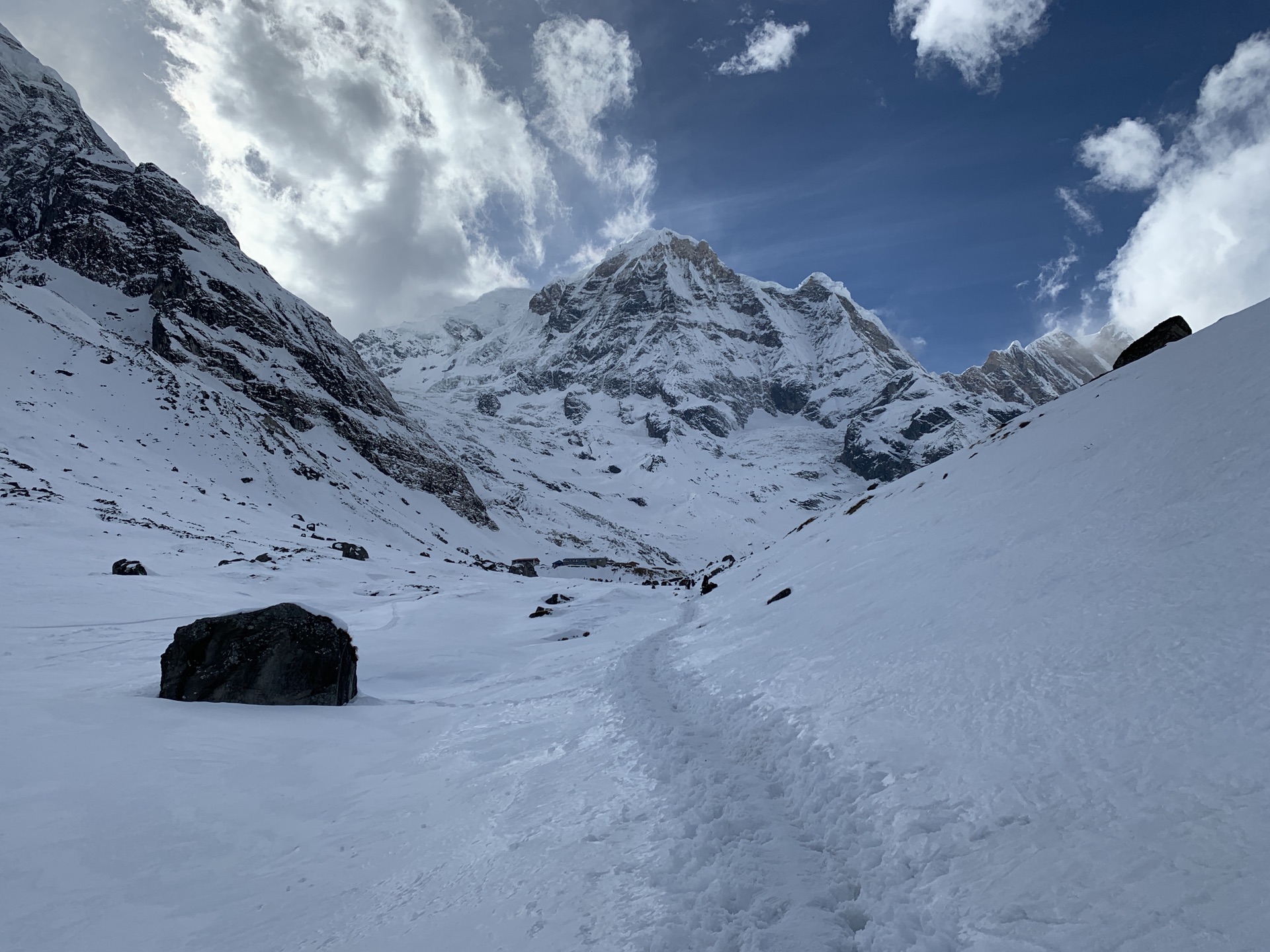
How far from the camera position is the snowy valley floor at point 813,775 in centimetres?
376

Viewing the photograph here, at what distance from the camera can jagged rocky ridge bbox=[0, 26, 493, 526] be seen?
3019 inches

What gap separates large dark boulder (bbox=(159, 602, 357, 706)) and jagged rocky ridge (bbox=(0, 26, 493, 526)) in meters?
65.4

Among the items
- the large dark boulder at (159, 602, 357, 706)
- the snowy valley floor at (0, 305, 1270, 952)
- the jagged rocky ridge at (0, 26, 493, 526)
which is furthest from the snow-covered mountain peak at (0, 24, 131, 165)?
the snowy valley floor at (0, 305, 1270, 952)

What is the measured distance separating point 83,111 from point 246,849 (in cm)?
20478

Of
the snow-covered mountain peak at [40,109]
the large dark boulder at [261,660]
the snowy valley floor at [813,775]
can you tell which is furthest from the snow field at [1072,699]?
the snow-covered mountain peak at [40,109]

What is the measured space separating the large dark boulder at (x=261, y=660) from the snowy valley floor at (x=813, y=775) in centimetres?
59

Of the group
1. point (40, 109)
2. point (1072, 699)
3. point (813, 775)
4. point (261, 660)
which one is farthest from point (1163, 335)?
point (40, 109)

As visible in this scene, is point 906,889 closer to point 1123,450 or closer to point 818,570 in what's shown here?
point 1123,450

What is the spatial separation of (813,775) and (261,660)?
9.54 metres

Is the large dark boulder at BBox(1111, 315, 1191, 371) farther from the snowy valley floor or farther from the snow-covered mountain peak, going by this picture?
the snow-covered mountain peak

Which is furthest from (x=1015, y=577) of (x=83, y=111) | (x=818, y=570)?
(x=83, y=111)

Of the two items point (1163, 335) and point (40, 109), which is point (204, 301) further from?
point (1163, 335)

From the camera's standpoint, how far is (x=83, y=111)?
13375cm

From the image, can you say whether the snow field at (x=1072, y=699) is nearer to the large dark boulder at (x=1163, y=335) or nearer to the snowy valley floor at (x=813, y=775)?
the snowy valley floor at (x=813, y=775)
